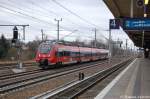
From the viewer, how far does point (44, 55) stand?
3972cm

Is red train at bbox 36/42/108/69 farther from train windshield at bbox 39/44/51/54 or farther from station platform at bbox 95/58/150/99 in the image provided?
station platform at bbox 95/58/150/99

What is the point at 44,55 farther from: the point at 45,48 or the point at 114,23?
the point at 114,23

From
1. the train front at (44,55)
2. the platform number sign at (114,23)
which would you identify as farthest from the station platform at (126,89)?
the platform number sign at (114,23)

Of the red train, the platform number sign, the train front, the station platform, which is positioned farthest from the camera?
the platform number sign

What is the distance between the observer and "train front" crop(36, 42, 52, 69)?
1542 inches

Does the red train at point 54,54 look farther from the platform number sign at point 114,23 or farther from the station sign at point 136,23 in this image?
the station sign at point 136,23

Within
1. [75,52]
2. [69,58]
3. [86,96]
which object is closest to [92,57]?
[75,52]

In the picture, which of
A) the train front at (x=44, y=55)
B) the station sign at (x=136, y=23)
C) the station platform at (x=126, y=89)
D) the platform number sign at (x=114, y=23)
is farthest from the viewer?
the platform number sign at (x=114, y=23)

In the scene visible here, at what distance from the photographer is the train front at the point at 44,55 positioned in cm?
3916

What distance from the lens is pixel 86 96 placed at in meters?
16.8

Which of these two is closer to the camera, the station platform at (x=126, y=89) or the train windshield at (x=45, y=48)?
the station platform at (x=126, y=89)

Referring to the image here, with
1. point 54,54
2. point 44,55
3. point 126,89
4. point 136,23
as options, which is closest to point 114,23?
point 54,54

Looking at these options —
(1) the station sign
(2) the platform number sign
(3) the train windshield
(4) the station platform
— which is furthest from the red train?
(4) the station platform

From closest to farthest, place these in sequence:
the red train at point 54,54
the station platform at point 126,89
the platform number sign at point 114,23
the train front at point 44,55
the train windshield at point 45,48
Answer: the station platform at point 126,89 < the train front at point 44,55 < the red train at point 54,54 < the train windshield at point 45,48 < the platform number sign at point 114,23
